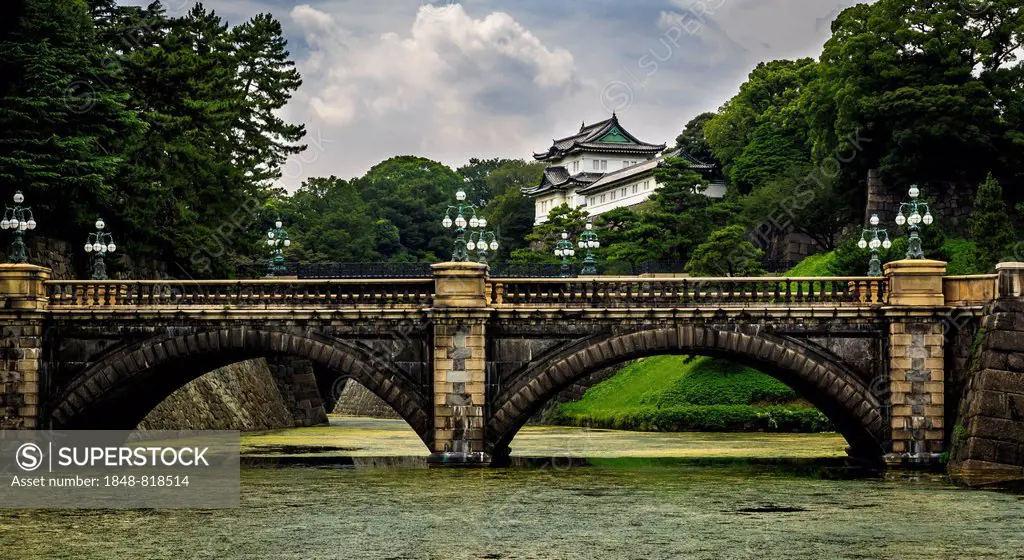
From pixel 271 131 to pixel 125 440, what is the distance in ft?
117

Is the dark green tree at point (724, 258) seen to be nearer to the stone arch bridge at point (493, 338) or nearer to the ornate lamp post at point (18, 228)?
the stone arch bridge at point (493, 338)

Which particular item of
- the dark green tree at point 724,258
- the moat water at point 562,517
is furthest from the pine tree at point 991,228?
the moat water at point 562,517

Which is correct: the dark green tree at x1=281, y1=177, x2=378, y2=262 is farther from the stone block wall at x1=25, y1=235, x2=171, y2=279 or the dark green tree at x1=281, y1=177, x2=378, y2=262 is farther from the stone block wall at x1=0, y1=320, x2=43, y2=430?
the stone block wall at x1=0, y1=320, x2=43, y2=430

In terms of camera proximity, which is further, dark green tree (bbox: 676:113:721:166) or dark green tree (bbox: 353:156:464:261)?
dark green tree (bbox: 353:156:464:261)

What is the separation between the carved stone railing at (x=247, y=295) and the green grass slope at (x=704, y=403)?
23.3 meters

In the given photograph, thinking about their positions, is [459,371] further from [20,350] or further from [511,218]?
[511,218]

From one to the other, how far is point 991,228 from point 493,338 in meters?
28.5

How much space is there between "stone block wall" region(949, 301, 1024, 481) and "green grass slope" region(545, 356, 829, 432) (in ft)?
71.1

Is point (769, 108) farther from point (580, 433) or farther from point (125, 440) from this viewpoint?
point (125, 440)

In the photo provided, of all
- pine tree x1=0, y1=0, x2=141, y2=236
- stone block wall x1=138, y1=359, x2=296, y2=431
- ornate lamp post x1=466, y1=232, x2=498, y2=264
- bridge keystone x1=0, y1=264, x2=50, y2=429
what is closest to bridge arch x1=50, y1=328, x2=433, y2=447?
bridge keystone x1=0, y1=264, x2=50, y2=429

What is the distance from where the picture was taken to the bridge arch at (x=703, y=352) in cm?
3859

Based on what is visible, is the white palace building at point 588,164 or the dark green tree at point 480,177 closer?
the white palace building at point 588,164

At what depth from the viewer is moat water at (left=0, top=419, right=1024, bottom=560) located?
926 inches

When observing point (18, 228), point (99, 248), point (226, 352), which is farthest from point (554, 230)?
point (226, 352)
